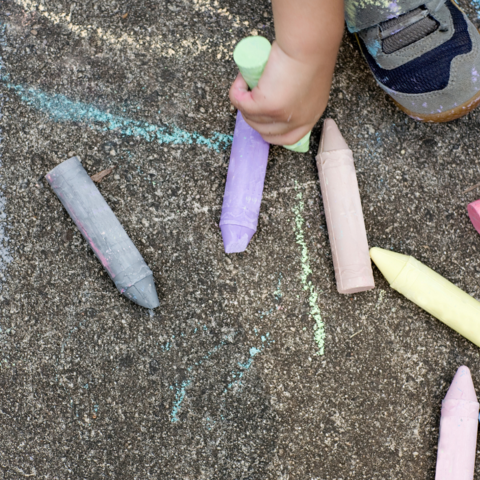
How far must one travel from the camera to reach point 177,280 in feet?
4.54

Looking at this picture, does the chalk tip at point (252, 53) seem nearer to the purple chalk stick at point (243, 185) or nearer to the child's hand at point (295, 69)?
the child's hand at point (295, 69)

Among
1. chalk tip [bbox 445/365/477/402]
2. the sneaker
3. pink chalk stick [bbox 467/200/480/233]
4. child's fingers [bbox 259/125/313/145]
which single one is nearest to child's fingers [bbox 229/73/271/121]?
child's fingers [bbox 259/125/313/145]

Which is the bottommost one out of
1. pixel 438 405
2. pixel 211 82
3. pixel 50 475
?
pixel 438 405

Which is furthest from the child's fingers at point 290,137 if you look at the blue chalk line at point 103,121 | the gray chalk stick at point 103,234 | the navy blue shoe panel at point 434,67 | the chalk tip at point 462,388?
the chalk tip at point 462,388

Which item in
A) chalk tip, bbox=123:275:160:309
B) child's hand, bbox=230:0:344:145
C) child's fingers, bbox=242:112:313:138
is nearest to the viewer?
child's hand, bbox=230:0:344:145

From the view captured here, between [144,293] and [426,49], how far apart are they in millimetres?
1071

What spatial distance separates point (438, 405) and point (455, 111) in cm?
88

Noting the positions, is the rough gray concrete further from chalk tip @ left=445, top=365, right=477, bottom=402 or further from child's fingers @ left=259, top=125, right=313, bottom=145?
child's fingers @ left=259, top=125, right=313, bottom=145

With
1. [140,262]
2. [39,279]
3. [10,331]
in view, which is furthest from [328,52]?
[10,331]

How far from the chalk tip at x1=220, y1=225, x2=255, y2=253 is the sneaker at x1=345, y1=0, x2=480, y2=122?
63 centimetres

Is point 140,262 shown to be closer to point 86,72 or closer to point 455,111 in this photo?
point 86,72

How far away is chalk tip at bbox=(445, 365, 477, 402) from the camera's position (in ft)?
4.38

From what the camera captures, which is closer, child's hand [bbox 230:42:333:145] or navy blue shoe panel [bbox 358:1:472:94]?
child's hand [bbox 230:42:333:145]

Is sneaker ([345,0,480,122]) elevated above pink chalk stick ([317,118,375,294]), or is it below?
above
